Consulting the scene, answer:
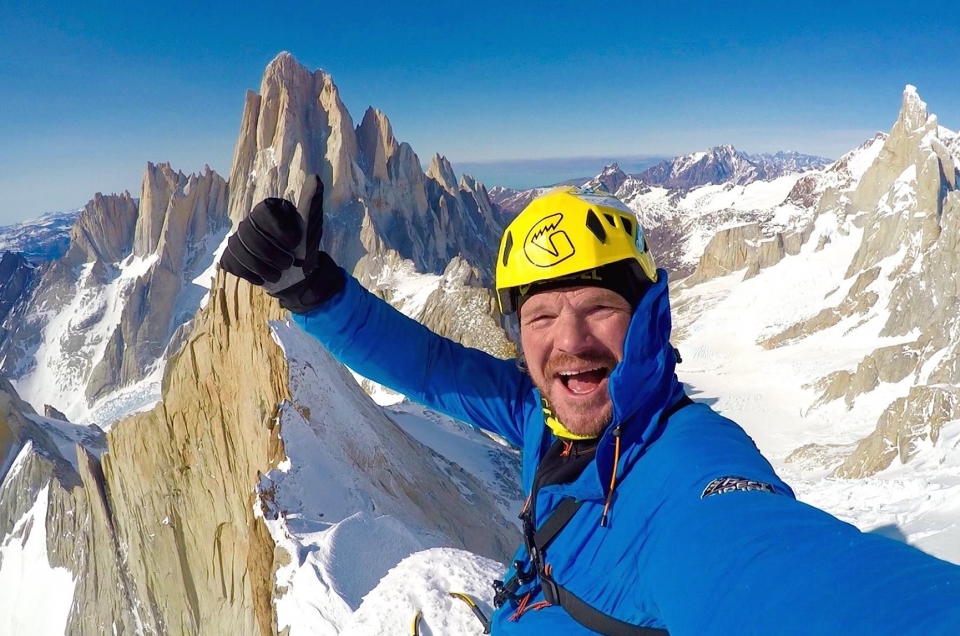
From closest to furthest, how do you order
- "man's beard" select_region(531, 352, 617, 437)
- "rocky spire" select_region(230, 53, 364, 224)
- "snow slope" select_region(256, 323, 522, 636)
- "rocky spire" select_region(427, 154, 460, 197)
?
"man's beard" select_region(531, 352, 617, 437) < "snow slope" select_region(256, 323, 522, 636) < "rocky spire" select_region(230, 53, 364, 224) < "rocky spire" select_region(427, 154, 460, 197)

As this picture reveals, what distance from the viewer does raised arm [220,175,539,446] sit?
3.84m

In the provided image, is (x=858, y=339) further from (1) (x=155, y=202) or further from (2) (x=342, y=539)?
(1) (x=155, y=202)

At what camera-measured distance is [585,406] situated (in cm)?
285

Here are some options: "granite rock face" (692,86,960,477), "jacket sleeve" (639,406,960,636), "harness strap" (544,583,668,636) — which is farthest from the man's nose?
"granite rock face" (692,86,960,477)

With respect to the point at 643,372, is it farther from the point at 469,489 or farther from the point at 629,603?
the point at 469,489

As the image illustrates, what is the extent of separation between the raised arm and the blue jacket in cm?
55

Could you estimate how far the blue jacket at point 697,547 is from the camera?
143 centimetres

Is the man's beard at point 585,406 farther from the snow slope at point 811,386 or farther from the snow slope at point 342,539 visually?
the snow slope at point 811,386

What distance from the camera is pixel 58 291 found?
141500mm

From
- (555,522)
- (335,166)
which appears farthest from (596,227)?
(335,166)

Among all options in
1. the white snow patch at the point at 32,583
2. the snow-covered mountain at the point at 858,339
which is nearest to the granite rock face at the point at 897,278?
the snow-covered mountain at the point at 858,339

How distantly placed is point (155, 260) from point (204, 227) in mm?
13852

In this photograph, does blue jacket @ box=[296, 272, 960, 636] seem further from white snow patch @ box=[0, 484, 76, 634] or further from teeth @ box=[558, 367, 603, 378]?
white snow patch @ box=[0, 484, 76, 634]

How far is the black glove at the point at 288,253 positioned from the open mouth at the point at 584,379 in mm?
2041
